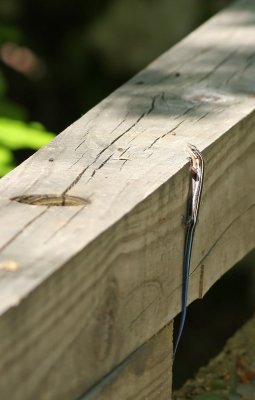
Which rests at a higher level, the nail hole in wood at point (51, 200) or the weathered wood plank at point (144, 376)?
the nail hole in wood at point (51, 200)

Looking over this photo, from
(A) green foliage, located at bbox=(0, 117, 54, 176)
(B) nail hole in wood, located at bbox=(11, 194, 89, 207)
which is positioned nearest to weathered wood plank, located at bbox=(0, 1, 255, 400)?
(B) nail hole in wood, located at bbox=(11, 194, 89, 207)

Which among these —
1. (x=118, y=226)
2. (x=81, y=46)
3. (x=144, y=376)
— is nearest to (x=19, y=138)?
(x=144, y=376)

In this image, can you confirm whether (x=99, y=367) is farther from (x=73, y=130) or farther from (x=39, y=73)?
(x=39, y=73)

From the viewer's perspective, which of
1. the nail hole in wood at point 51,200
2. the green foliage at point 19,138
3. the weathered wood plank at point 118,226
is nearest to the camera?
the weathered wood plank at point 118,226

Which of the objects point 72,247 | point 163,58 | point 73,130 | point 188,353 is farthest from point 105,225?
point 188,353

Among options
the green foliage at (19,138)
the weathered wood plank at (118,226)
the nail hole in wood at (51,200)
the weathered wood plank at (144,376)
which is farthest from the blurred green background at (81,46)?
the nail hole in wood at (51,200)

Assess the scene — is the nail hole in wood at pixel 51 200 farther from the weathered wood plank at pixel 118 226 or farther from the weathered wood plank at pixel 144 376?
the weathered wood plank at pixel 144 376

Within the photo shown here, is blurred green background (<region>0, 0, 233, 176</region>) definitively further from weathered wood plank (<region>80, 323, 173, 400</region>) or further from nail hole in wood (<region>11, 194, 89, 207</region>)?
nail hole in wood (<region>11, 194, 89, 207</region>)
